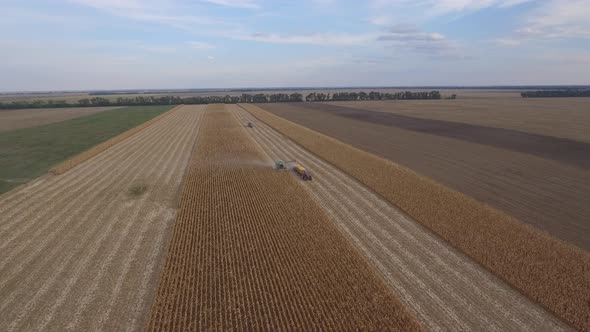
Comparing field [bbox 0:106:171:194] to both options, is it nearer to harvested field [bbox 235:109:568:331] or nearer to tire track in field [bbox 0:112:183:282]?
tire track in field [bbox 0:112:183:282]

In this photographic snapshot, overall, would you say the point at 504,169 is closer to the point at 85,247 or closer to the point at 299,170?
the point at 299,170

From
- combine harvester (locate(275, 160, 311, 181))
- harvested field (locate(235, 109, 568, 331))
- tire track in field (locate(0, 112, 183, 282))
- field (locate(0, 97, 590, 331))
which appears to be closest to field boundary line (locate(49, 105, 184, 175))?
field (locate(0, 97, 590, 331))

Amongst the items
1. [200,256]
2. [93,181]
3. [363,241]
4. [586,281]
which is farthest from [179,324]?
[93,181]

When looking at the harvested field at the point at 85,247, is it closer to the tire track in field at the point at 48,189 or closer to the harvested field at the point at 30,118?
the tire track in field at the point at 48,189

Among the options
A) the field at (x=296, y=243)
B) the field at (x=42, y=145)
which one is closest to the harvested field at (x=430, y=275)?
the field at (x=296, y=243)

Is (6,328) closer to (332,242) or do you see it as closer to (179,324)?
(179,324)

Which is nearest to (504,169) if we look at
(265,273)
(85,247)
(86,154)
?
(265,273)
